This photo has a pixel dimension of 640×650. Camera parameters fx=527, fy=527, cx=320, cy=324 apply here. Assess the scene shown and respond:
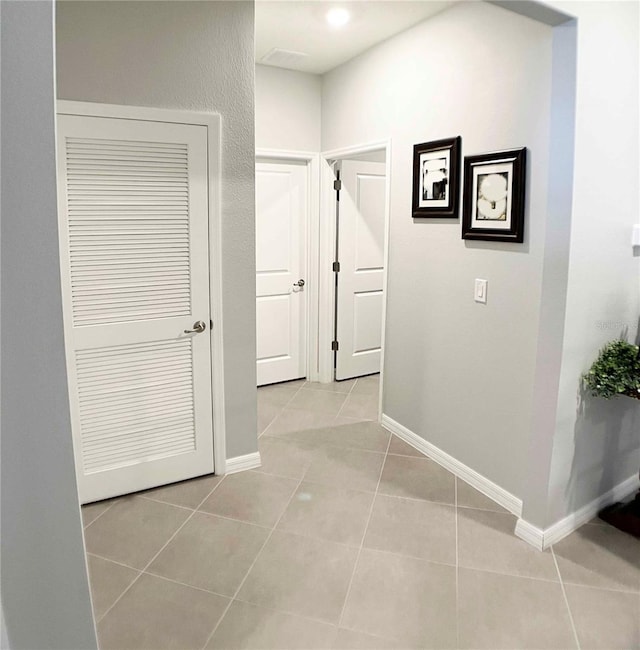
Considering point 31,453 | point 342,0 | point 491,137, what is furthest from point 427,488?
point 342,0

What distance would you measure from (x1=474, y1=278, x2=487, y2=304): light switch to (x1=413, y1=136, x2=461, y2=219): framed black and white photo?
1.33 ft

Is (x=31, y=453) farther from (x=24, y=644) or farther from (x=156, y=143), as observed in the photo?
(x=156, y=143)

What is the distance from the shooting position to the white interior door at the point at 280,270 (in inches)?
169

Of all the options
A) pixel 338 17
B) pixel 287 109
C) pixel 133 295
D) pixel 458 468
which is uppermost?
pixel 338 17

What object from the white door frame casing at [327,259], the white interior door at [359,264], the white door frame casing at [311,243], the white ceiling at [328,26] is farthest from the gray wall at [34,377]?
the white interior door at [359,264]

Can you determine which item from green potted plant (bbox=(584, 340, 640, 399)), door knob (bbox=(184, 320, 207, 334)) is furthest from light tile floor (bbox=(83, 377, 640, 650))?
door knob (bbox=(184, 320, 207, 334))

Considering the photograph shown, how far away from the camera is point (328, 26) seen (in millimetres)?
3152

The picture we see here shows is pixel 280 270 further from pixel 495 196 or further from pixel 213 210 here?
pixel 495 196

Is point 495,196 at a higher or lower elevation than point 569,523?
higher

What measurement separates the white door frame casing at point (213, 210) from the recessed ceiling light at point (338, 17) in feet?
3.05

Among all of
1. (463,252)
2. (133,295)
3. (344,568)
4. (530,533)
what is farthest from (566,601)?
(133,295)

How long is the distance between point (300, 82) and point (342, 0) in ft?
4.59

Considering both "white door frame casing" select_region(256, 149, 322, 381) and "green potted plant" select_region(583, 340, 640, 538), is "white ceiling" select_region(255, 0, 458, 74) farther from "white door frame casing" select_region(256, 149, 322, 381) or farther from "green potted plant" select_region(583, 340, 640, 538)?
"green potted plant" select_region(583, 340, 640, 538)

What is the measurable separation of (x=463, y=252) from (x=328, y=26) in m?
1.59
